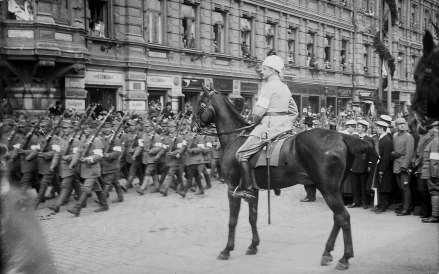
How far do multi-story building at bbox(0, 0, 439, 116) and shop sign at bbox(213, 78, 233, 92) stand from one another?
0.05m

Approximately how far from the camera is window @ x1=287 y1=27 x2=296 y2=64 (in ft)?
82.8

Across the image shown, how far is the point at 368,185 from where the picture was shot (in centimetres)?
1230

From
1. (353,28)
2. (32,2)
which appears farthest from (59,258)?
(353,28)

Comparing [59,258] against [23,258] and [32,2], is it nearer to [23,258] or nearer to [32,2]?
[23,258]

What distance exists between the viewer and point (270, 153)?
7961 mm

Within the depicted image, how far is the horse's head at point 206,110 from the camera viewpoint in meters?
8.70

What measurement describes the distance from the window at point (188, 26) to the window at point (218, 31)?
129 centimetres

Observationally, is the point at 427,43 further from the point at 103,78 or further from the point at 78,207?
the point at 103,78

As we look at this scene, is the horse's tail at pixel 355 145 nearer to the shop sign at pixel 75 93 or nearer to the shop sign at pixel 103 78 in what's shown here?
the shop sign at pixel 75 93

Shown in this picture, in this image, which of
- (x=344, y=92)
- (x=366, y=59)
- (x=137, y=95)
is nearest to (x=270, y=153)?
(x=137, y=95)

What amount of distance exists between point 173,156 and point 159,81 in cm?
929

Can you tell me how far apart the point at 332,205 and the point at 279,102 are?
1.82 metres

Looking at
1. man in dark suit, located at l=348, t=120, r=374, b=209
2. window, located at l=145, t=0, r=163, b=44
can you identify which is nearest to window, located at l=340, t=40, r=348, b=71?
window, located at l=145, t=0, r=163, b=44

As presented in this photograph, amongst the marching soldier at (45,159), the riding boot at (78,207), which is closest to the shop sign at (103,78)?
the marching soldier at (45,159)
